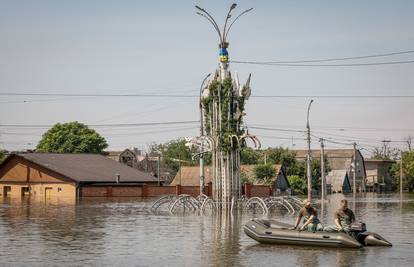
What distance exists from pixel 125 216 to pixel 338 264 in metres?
23.7

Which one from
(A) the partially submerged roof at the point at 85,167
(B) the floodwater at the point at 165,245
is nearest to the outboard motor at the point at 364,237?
(B) the floodwater at the point at 165,245

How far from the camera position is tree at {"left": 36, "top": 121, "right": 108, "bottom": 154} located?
112 m

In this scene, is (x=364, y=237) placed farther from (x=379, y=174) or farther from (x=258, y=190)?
(x=379, y=174)

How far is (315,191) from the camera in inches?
4045

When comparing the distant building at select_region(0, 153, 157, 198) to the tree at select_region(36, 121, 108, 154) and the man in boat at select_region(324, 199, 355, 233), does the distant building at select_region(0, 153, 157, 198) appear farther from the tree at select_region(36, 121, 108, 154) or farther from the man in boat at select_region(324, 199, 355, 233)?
the man in boat at select_region(324, 199, 355, 233)

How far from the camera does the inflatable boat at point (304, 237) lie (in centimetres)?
2648

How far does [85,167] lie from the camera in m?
84.6

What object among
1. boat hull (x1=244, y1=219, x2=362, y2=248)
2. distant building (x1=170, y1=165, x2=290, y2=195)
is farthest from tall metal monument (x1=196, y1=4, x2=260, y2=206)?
distant building (x1=170, y1=165, x2=290, y2=195)

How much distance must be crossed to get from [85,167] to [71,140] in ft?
91.3

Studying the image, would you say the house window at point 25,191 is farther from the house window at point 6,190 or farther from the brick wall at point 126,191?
the brick wall at point 126,191

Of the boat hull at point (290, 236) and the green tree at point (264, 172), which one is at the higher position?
the green tree at point (264, 172)

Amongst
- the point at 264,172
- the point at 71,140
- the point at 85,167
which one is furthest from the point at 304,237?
the point at 71,140

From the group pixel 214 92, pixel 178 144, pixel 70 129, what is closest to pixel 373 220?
pixel 214 92

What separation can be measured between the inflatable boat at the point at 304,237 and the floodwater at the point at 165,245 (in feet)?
0.95
